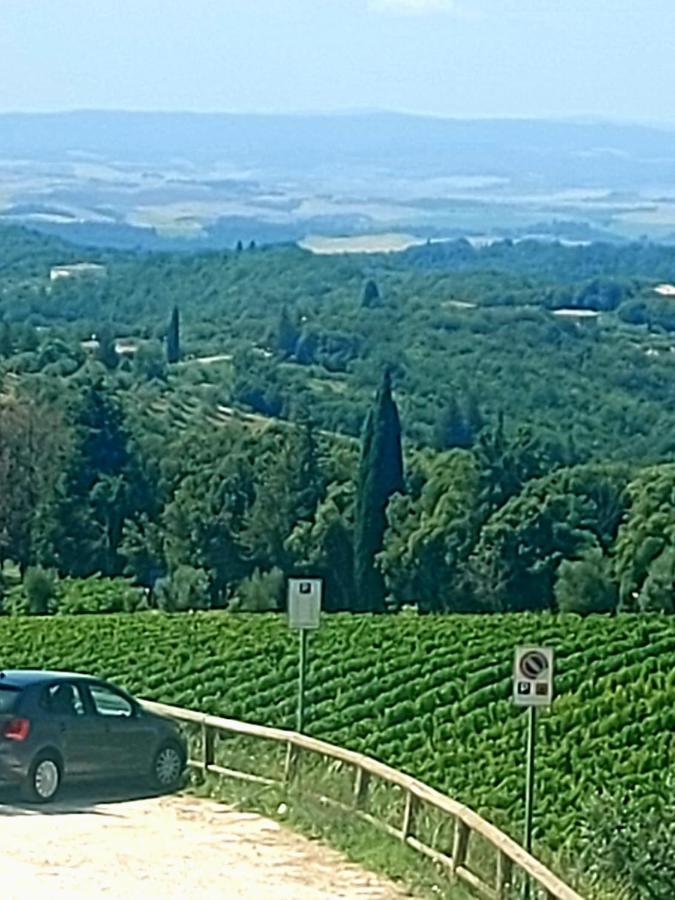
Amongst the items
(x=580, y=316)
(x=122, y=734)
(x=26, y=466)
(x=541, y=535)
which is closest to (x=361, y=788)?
(x=122, y=734)

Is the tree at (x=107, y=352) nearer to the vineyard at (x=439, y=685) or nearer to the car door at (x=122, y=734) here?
the vineyard at (x=439, y=685)

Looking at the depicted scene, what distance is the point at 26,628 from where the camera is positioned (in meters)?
47.8

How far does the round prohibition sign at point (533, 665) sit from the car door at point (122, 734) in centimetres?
497

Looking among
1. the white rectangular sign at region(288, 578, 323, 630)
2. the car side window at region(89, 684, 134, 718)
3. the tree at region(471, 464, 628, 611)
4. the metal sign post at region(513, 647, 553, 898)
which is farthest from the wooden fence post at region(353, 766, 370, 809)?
the tree at region(471, 464, 628, 611)

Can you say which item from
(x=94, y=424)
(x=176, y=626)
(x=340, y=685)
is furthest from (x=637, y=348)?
(x=340, y=685)

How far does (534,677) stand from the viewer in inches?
625

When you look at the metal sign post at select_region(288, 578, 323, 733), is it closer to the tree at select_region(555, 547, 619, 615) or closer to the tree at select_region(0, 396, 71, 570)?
the tree at select_region(555, 547, 619, 615)

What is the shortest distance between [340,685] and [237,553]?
1728 inches

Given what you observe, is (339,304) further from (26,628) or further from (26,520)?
(26,628)

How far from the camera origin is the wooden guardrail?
14.2 metres

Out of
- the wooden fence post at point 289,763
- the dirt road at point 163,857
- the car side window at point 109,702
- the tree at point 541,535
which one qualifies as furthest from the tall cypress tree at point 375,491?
the dirt road at point 163,857

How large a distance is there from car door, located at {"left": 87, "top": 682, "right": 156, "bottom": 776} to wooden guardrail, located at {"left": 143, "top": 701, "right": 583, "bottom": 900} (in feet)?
1.98

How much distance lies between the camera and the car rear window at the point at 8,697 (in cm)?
1900

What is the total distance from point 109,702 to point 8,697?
1.31 metres
